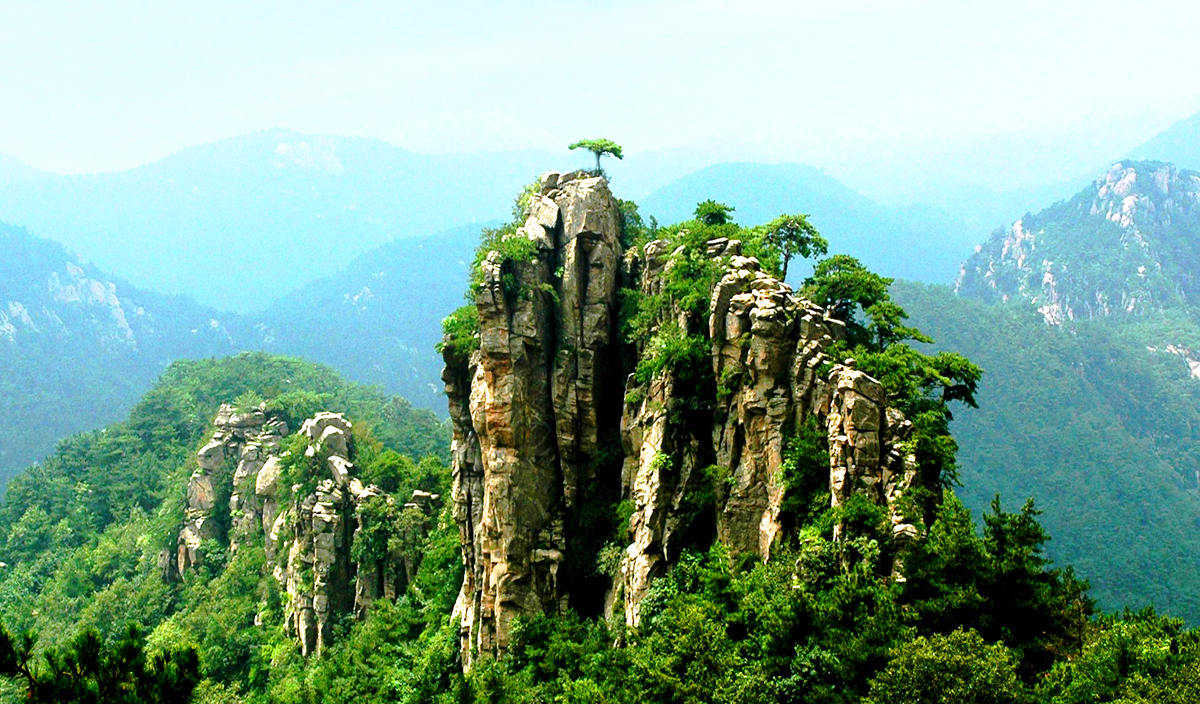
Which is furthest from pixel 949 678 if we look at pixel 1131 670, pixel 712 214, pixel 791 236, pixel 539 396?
pixel 712 214

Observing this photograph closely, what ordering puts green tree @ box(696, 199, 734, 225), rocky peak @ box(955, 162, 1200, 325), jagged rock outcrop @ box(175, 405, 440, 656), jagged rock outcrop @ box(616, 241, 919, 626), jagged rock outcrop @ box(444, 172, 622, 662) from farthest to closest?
rocky peak @ box(955, 162, 1200, 325), jagged rock outcrop @ box(175, 405, 440, 656), green tree @ box(696, 199, 734, 225), jagged rock outcrop @ box(444, 172, 622, 662), jagged rock outcrop @ box(616, 241, 919, 626)

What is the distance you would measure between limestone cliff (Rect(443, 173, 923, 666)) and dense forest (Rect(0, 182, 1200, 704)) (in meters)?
0.37

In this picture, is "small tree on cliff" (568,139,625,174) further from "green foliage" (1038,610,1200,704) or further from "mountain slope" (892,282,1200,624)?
"mountain slope" (892,282,1200,624)

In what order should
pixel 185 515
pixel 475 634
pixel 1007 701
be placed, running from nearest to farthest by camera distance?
1. pixel 1007 701
2. pixel 475 634
3. pixel 185 515

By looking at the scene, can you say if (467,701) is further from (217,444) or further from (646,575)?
(217,444)

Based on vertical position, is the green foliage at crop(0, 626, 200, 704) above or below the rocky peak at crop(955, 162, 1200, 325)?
below

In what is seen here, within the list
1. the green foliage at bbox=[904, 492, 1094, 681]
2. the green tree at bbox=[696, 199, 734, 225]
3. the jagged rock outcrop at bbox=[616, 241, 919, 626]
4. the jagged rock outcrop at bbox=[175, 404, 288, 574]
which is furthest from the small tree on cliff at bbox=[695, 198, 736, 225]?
the jagged rock outcrop at bbox=[175, 404, 288, 574]

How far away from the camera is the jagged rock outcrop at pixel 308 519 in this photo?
4503 cm

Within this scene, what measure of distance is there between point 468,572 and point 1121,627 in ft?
81.9

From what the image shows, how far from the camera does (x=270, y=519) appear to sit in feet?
178

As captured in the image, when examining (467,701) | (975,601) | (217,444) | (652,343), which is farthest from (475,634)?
(217,444)

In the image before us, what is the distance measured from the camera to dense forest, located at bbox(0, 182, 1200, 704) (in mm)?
16969

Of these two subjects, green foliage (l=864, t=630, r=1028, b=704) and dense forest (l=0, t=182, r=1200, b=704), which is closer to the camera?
green foliage (l=864, t=630, r=1028, b=704)

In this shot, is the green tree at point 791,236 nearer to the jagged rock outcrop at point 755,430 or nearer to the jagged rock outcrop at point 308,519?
the jagged rock outcrop at point 755,430
